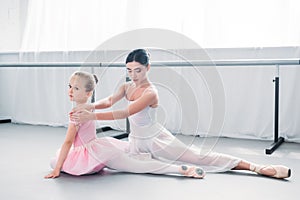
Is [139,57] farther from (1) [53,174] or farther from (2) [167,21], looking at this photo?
(2) [167,21]

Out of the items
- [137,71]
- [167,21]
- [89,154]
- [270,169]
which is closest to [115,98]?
[137,71]

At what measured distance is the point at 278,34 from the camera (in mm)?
3043

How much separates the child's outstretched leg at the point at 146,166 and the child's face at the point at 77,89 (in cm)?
34

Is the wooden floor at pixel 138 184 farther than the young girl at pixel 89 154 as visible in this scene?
No

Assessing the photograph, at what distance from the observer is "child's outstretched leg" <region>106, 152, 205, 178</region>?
2006 mm

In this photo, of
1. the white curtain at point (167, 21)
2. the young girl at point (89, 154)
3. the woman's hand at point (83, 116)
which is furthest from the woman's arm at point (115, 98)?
the white curtain at point (167, 21)

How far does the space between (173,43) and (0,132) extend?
1696 millimetres

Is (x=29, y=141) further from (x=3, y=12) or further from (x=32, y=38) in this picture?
(x=3, y=12)

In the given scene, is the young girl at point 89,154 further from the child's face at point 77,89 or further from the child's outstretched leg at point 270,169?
the child's outstretched leg at point 270,169

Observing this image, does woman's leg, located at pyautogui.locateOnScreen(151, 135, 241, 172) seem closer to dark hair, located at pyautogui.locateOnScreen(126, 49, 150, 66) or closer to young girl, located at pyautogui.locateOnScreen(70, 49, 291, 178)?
young girl, located at pyautogui.locateOnScreen(70, 49, 291, 178)

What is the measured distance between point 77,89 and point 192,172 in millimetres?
686

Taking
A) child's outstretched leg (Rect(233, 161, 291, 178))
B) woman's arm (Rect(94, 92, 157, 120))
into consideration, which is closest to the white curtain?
child's outstretched leg (Rect(233, 161, 291, 178))

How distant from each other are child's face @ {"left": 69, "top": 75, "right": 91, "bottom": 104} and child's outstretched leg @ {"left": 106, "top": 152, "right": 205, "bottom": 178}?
1.13 feet

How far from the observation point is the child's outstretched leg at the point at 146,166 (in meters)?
2.01
